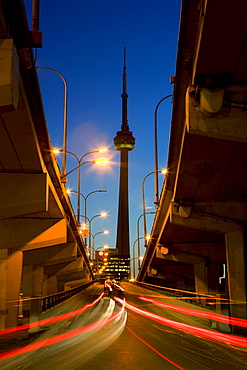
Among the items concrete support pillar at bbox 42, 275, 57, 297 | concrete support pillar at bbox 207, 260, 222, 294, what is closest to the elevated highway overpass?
concrete support pillar at bbox 207, 260, 222, 294

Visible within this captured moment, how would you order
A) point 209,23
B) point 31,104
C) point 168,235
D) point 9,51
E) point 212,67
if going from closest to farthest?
point 209,23, point 9,51, point 212,67, point 31,104, point 168,235

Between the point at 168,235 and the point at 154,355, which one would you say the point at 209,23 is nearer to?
the point at 154,355

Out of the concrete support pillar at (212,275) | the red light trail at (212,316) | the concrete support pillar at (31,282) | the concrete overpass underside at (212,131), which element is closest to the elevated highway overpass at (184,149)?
the concrete overpass underside at (212,131)

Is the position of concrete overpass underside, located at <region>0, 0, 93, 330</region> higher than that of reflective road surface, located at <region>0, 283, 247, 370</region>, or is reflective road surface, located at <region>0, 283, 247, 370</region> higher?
concrete overpass underside, located at <region>0, 0, 93, 330</region>

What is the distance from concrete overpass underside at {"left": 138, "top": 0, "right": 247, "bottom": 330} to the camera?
38.2 feet

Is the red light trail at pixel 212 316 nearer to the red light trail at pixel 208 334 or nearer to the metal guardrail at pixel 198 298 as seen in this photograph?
the red light trail at pixel 208 334

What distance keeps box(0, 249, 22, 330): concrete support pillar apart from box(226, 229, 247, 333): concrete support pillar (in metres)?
12.2

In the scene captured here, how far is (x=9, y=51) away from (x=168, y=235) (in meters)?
33.9

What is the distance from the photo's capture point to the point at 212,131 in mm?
15031

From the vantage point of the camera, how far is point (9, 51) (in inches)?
467

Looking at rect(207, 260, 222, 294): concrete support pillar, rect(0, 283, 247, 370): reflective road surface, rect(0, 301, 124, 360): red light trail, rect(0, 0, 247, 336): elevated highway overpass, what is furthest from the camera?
rect(207, 260, 222, 294): concrete support pillar

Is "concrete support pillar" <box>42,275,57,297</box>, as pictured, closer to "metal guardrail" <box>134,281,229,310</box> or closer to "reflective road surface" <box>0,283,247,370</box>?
"metal guardrail" <box>134,281,229,310</box>

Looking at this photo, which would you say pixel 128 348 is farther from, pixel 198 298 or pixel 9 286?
pixel 198 298

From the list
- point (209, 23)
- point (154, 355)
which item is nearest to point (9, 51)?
point (209, 23)
